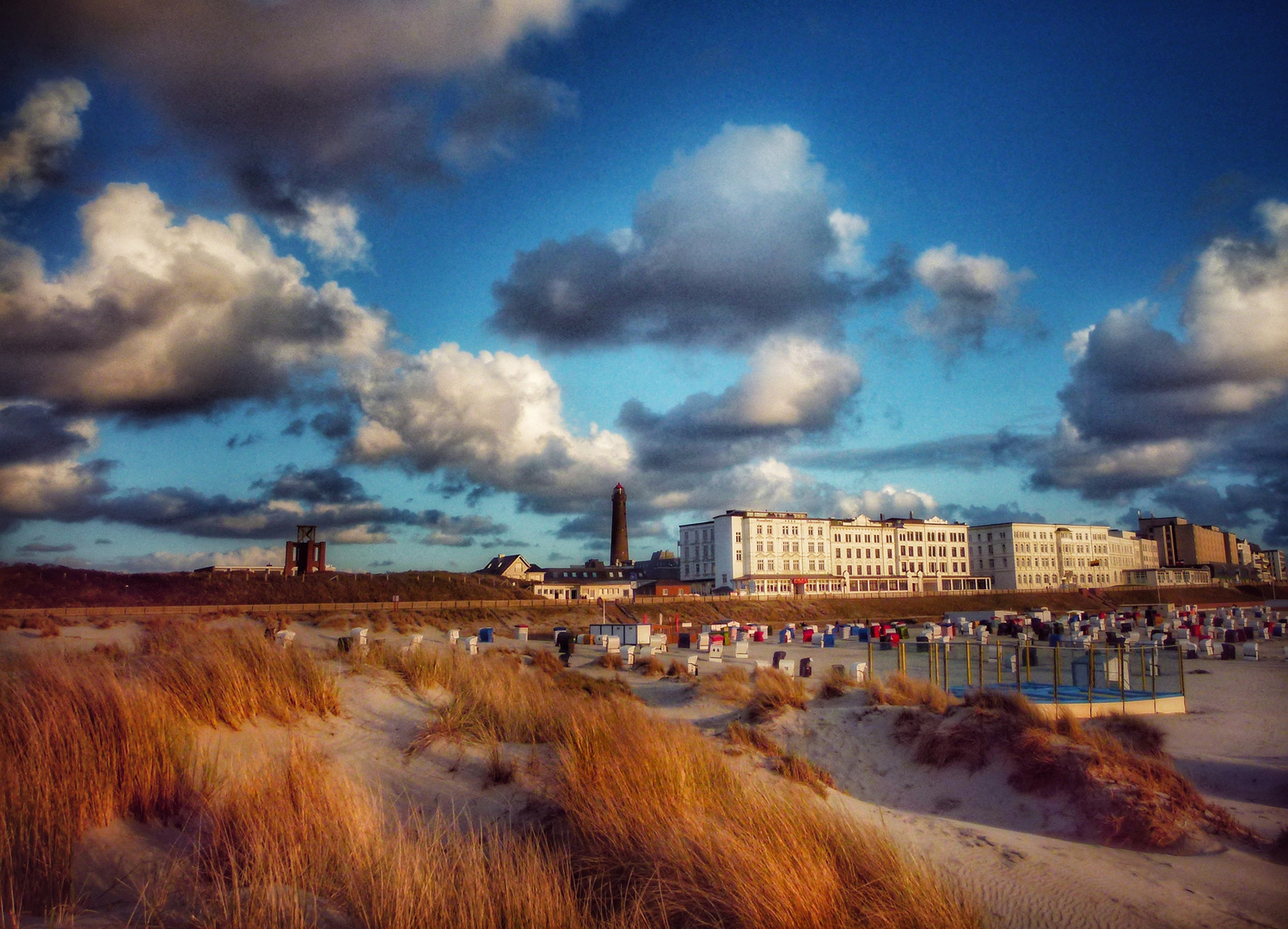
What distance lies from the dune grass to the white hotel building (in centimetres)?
8661

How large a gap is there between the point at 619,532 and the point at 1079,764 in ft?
328

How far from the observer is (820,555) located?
10550 cm

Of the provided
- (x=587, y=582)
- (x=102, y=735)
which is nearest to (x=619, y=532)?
(x=587, y=582)

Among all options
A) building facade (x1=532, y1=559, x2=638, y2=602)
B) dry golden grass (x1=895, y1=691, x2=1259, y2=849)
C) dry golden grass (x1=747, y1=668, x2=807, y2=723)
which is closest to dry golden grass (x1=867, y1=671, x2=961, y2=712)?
dry golden grass (x1=895, y1=691, x2=1259, y2=849)

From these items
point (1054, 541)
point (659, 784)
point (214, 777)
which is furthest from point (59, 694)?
point (1054, 541)

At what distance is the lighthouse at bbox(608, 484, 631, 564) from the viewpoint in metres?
109

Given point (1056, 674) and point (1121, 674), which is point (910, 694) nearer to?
point (1056, 674)

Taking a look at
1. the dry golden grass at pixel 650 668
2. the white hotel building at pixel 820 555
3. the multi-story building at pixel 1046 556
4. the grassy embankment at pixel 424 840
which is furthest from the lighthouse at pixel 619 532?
the grassy embankment at pixel 424 840

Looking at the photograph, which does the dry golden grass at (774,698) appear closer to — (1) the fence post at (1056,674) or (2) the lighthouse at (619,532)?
(1) the fence post at (1056,674)

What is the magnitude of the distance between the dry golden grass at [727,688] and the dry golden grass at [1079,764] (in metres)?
4.96

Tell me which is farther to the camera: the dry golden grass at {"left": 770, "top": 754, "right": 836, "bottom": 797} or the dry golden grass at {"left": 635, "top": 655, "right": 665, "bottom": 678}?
the dry golden grass at {"left": 635, "top": 655, "right": 665, "bottom": 678}

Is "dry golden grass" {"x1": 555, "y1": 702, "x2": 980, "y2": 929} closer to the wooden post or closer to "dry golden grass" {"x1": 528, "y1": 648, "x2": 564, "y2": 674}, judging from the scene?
the wooden post

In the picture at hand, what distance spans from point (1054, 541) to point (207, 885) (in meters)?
138

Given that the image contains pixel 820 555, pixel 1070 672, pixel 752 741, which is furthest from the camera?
pixel 820 555
